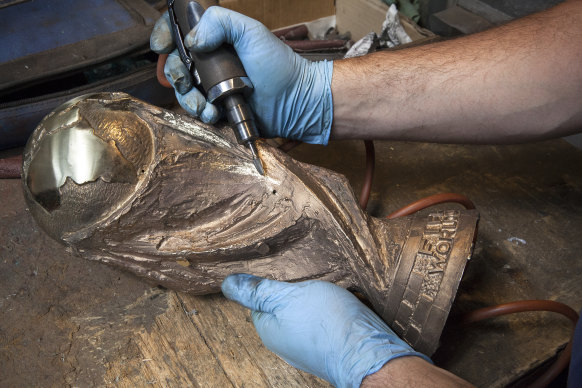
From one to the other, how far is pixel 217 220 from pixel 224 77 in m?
0.52

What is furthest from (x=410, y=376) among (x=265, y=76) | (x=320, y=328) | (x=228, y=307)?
(x=265, y=76)

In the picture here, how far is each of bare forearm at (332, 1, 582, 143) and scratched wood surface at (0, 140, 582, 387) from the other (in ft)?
1.53

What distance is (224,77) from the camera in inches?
61.1

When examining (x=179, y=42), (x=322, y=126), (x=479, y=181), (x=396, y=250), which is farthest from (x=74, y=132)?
(x=479, y=181)

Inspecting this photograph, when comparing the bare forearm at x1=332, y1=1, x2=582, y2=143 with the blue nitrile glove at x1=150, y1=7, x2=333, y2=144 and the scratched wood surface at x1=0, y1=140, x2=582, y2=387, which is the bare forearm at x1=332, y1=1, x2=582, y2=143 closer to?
the blue nitrile glove at x1=150, y1=7, x2=333, y2=144

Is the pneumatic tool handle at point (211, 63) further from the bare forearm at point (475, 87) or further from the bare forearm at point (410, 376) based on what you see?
the bare forearm at point (410, 376)

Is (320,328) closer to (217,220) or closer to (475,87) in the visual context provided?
(217,220)

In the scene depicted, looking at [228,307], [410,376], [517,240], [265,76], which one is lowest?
[228,307]

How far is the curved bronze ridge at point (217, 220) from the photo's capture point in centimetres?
155

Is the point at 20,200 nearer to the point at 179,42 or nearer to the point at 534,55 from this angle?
the point at 179,42

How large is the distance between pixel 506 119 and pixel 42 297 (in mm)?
2039

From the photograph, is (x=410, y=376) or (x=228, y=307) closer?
(x=410, y=376)

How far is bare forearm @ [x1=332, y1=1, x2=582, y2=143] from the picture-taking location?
1711 millimetres

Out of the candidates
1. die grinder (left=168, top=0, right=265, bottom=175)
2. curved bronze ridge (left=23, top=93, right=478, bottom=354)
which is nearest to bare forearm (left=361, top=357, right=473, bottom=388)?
curved bronze ridge (left=23, top=93, right=478, bottom=354)
